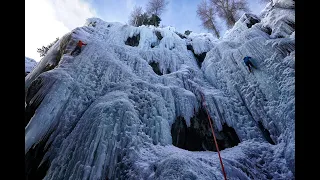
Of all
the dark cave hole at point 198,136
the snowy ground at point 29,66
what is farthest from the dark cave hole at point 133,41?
the snowy ground at point 29,66

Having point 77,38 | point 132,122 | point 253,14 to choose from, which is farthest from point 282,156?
point 253,14

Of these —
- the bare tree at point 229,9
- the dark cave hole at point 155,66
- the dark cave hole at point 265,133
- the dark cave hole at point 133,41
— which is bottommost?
the dark cave hole at point 265,133

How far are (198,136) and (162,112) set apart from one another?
4.98 feet

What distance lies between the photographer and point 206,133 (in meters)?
6.91

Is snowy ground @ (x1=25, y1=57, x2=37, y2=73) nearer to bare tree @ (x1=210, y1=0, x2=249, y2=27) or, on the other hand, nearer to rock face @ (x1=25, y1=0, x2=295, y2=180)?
rock face @ (x1=25, y1=0, x2=295, y2=180)

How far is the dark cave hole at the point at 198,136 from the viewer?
6.48 meters

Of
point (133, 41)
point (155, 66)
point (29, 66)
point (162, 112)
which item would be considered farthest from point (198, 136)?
point (29, 66)

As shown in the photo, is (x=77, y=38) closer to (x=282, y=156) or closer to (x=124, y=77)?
(x=124, y=77)

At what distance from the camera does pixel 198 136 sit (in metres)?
6.80

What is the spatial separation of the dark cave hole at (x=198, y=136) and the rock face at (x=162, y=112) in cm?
4

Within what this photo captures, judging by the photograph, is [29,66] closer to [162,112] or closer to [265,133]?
[162,112]

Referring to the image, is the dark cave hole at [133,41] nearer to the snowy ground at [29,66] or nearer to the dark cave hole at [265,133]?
the snowy ground at [29,66]

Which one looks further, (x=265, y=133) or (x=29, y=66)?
(x=29, y=66)

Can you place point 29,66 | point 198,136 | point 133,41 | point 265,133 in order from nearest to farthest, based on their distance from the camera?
point 265,133
point 198,136
point 133,41
point 29,66
